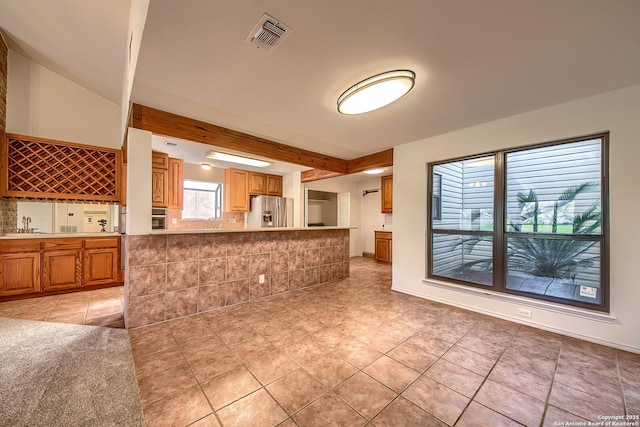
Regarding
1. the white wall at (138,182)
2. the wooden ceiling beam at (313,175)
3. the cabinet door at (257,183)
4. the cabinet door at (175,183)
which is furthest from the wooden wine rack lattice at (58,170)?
the wooden ceiling beam at (313,175)

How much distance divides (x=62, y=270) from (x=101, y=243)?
0.60 meters

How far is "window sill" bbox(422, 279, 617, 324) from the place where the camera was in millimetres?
2268

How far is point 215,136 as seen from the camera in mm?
3062

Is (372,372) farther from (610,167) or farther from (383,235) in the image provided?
(383,235)

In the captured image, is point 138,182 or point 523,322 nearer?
point 138,182

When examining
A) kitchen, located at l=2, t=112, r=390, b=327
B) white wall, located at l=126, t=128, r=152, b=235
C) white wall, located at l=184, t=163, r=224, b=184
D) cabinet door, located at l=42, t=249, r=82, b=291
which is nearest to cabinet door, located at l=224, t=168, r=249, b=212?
kitchen, located at l=2, t=112, r=390, b=327

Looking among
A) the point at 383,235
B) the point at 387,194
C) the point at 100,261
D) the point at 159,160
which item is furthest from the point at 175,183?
the point at 383,235

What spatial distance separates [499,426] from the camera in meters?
1.35

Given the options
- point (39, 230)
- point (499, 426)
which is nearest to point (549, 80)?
point (499, 426)

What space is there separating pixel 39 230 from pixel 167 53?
4.67 m

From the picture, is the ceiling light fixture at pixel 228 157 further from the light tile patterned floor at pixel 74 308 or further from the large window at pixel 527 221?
the large window at pixel 527 221

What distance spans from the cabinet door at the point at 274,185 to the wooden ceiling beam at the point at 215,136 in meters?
1.90

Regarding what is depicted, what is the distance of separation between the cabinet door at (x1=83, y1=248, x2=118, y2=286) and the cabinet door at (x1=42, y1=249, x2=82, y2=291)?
0.31 ft

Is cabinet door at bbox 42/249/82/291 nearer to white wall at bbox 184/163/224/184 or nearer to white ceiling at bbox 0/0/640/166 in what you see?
white wall at bbox 184/163/224/184
